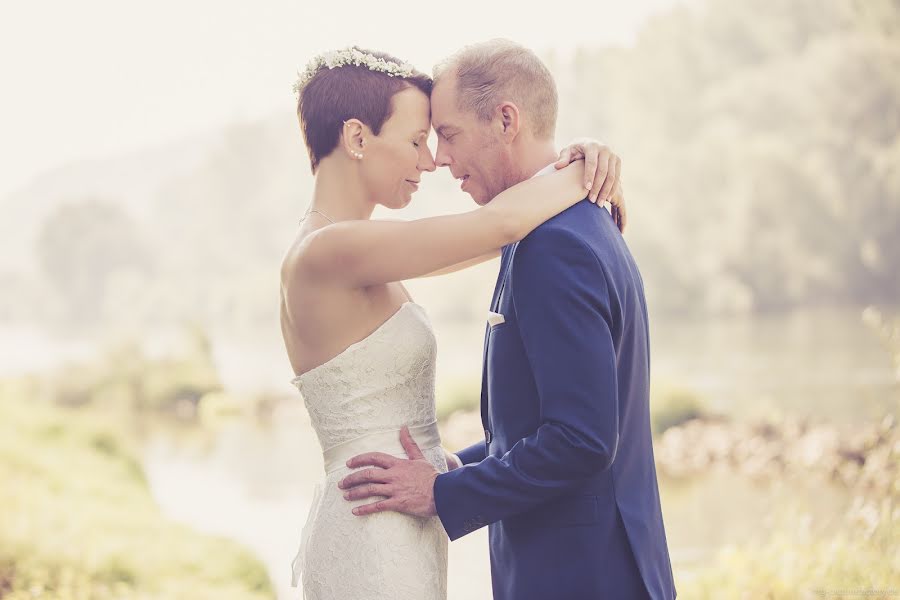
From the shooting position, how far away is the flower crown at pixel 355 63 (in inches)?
72.7

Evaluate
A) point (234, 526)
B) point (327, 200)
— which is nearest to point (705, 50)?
point (234, 526)

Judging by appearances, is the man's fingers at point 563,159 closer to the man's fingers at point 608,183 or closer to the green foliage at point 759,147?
the man's fingers at point 608,183

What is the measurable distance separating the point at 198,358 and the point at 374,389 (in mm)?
10337

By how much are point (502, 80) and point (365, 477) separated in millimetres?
822

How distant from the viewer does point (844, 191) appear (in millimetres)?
13523

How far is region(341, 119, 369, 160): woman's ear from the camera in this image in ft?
6.02

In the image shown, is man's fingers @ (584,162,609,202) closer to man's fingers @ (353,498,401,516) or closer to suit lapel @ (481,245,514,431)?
suit lapel @ (481,245,514,431)

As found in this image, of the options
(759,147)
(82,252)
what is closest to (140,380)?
(82,252)

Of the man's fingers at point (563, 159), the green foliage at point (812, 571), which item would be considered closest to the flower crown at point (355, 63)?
the man's fingers at point (563, 159)

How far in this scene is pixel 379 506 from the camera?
1678 mm

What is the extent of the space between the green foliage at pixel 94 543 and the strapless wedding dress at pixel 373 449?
217 cm

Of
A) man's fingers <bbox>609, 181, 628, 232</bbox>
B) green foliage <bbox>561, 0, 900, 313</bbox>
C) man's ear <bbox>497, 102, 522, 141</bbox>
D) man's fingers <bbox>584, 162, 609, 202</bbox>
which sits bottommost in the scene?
man's fingers <bbox>584, 162, 609, 202</bbox>

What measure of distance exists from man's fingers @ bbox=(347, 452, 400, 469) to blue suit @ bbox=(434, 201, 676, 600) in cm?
12

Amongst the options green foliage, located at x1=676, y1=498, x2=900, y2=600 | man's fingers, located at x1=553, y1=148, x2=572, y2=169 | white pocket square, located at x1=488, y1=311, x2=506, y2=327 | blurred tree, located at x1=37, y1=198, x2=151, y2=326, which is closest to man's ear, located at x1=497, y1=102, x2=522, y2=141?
man's fingers, located at x1=553, y1=148, x2=572, y2=169
